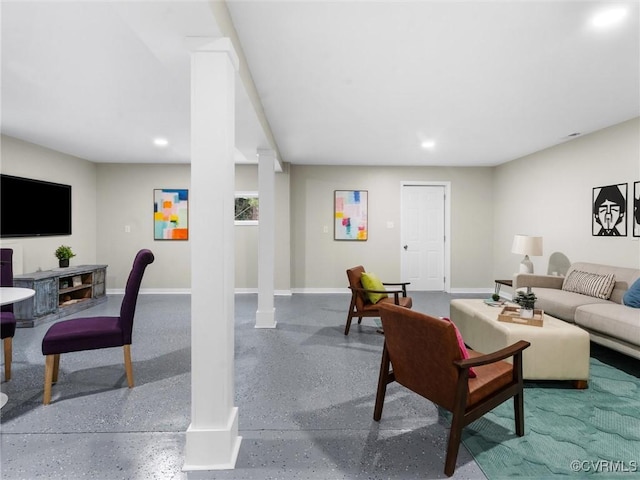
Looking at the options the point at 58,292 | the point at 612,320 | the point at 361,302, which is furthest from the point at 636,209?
the point at 58,292

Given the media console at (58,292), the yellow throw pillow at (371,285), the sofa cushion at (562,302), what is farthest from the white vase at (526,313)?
the media console at (58,292)

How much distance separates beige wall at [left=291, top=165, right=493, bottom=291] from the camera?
6668 millimetres

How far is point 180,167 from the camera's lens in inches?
257

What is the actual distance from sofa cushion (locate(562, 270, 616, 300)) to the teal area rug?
1.29m

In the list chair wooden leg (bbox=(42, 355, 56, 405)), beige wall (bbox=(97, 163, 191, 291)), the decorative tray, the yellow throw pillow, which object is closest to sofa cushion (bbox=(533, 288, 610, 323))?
the decorative tray

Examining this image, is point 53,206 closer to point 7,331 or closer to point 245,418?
point 7,331

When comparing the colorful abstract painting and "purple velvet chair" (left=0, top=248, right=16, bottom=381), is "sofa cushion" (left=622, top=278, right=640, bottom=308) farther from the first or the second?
the colorful abstract painting

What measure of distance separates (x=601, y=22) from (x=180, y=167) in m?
6.14

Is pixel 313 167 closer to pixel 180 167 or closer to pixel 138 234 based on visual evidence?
pixel 180 167

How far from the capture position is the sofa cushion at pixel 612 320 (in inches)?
114

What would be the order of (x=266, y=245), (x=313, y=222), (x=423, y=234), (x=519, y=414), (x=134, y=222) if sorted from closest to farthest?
1. (x=519, y=414)
2. (x=266, y=245)
3. (x=134, y=222)
4. (x=313, y=222)
5. (x=423, y=234)

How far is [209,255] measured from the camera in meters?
1.81

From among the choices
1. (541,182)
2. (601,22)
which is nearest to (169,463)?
(601,22)

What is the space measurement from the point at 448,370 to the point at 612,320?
2.30 metres
